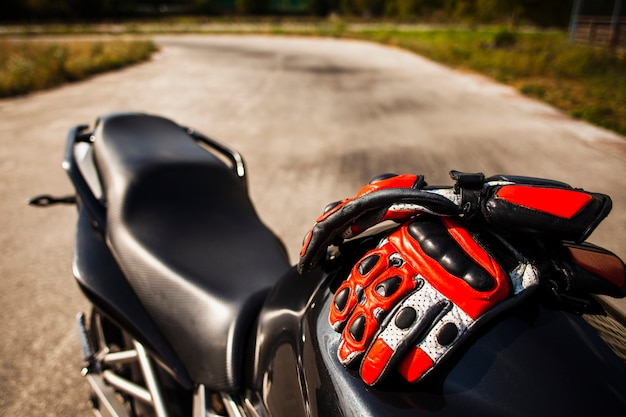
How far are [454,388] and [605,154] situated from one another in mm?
5412

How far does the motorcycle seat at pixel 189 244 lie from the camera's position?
1.42m

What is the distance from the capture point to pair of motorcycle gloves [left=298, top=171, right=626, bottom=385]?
91 centimetres

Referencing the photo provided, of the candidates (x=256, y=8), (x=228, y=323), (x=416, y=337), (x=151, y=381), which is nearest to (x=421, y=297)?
(x=416, y=337)

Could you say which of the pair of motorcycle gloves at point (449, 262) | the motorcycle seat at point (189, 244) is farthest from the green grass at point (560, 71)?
the pair of motorcycle gloves at point (449, 262)

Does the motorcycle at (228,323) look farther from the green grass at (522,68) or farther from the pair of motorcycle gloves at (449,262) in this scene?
the green grass at (522,68)

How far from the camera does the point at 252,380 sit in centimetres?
130

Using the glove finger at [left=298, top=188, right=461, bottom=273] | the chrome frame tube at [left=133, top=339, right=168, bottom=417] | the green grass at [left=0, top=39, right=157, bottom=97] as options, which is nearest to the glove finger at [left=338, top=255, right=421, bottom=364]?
the glove finger at [left=298, top=188, right=461, bottom=273]

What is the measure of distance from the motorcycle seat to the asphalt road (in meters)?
1.04

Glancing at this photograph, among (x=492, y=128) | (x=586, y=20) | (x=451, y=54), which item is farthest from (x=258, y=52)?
(x=492, y=128)

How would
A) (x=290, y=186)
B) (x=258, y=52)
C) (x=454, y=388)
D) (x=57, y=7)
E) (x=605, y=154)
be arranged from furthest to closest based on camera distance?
1. (x=57, y=7)
2. (x=258, y=52)
3. (x=605, y=154)
4. (x=290, y=186)
5. (x=454, y=388)

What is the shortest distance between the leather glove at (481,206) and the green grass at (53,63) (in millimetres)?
10388

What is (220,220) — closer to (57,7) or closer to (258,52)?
(258,52)

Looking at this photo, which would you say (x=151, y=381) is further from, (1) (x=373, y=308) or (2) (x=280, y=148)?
(2) (x=280, y=148)

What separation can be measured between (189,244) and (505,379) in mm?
1115
